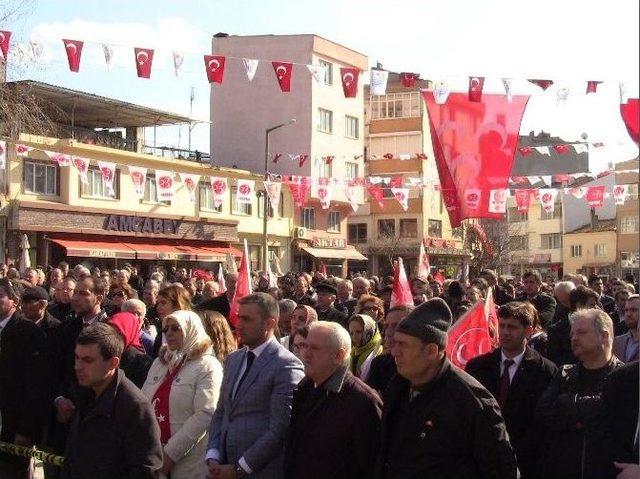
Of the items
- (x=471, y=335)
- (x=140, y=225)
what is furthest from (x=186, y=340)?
(x=140, y=225)

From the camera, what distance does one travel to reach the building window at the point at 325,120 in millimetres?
49500

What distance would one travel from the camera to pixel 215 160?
50406 mm

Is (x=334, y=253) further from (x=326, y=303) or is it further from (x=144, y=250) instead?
(x=326, y=303)

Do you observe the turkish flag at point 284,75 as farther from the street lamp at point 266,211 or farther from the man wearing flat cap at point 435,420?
the street lamp at point 266,211

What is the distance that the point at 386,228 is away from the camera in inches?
2269

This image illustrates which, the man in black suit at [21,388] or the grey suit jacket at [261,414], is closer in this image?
the grey suit jacket at [261,414]

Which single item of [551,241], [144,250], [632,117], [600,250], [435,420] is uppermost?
[551,241]

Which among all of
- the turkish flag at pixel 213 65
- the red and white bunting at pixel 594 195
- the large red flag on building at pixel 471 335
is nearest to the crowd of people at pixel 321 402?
the large red flag on building at pixel 471 335

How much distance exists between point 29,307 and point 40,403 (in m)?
1.34

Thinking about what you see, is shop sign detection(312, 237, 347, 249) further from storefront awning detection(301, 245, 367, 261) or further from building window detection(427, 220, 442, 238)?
building window detection(427, 220, 442, 238)

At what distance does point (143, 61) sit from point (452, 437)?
1294cm

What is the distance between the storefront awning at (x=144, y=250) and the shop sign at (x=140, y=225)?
0.44 m

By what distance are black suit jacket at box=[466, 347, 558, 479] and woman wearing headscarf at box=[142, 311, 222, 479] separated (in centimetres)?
184

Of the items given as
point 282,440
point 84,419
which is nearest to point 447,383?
point 282,440
